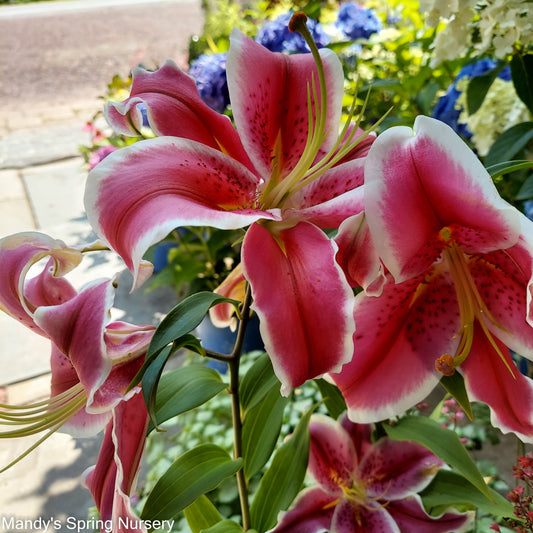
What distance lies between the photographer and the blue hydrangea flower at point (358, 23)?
1723mm

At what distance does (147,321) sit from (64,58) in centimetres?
438

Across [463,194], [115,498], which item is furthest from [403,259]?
[115,498]

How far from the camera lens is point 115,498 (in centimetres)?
42

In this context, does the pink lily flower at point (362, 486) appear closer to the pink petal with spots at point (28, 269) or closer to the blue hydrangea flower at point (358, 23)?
the pink petal with spots at point (28, 269)

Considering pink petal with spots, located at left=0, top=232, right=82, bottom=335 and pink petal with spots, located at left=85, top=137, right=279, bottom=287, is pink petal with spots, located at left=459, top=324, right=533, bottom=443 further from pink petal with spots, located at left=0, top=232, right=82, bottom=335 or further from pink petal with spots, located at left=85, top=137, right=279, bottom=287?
pink petal with spots, located at left=0, top=232, right=82, bottom=335

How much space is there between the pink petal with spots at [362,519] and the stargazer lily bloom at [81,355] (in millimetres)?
292

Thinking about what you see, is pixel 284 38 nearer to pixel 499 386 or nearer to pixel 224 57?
pixel 224 57

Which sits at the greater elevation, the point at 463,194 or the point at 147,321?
the point at 463,194

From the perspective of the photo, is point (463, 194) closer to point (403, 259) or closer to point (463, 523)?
point (403, 259)

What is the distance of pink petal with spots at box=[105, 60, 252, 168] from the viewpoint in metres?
0.43

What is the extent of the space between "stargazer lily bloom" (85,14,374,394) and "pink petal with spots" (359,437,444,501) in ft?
1.21

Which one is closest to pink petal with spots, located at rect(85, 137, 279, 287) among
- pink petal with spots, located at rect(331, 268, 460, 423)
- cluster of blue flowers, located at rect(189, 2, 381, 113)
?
pink petal with spots, located at rect(331, 268, 460, 423)

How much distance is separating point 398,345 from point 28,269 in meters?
0.27

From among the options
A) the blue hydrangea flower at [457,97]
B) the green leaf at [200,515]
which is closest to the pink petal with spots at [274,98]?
the green leaf at [200,515]
